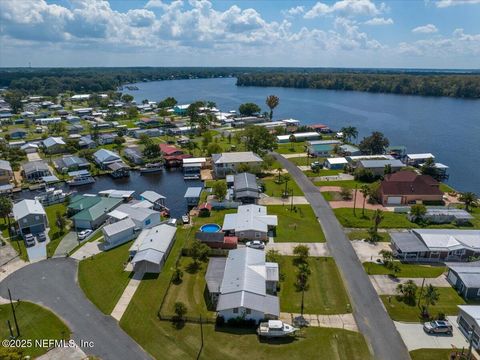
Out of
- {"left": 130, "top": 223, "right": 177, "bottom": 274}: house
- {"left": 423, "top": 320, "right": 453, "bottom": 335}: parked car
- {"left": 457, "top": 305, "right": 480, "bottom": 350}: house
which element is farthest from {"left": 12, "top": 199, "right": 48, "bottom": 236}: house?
{"left": 457, "top": 305, "right": 480, "bottom": 350}: house

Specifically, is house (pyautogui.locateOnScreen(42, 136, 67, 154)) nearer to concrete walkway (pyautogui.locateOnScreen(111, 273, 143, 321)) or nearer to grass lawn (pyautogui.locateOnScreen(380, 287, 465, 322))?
concrete walkway (pyautogui.locateOnScreen(111, 273, 143, 321))

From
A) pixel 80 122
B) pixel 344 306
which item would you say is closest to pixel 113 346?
pixel 344 306

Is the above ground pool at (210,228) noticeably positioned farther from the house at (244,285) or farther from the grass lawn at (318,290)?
the grass lawn at (318,290)

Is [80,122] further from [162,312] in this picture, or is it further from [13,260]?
[162,312]

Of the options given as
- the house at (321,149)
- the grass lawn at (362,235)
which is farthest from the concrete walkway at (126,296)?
the house at (321,149)

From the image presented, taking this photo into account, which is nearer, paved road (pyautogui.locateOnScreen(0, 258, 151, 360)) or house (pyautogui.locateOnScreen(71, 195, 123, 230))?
paved road (pyautogui.locateOnScreen(0, 258, 151, 360))

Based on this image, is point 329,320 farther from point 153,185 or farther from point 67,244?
point 153,185
